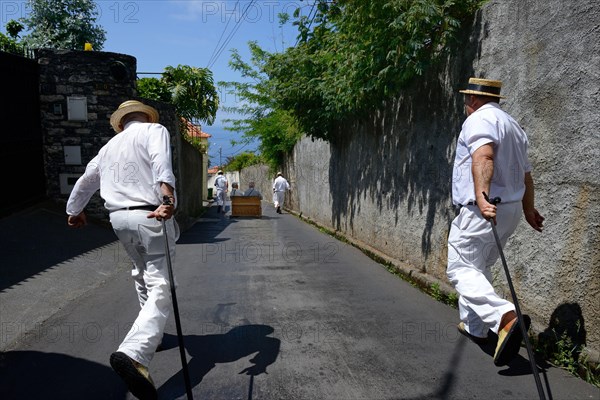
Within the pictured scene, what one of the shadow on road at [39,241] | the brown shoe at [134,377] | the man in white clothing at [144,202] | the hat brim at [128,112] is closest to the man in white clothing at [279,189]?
the shadow on road at [39,241]

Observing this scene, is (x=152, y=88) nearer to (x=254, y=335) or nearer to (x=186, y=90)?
(x=186, y=90)

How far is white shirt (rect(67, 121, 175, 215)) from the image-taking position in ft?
10.6

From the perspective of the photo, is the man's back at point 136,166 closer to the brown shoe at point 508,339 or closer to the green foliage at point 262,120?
the brown shoe at point 508,339

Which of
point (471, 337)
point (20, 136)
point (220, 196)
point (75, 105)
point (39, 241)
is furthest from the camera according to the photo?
point (220, 196)

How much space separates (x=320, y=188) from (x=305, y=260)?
668cm

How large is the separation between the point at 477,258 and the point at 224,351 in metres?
1.95

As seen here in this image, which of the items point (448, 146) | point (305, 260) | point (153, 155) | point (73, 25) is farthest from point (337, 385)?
point (73, 25)

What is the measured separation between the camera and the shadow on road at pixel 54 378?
2.95 metres

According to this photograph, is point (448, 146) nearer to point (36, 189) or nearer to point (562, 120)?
point (562, 120)

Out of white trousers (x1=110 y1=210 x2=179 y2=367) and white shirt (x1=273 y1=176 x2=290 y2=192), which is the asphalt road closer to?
white trousers (x1=110 y1=210 x2=179 y2=367)

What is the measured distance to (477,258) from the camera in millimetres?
3428

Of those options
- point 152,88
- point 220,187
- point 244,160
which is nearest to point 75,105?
point 152,88

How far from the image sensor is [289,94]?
408 inches

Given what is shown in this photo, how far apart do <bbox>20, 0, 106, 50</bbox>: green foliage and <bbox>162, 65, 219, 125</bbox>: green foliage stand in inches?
102
